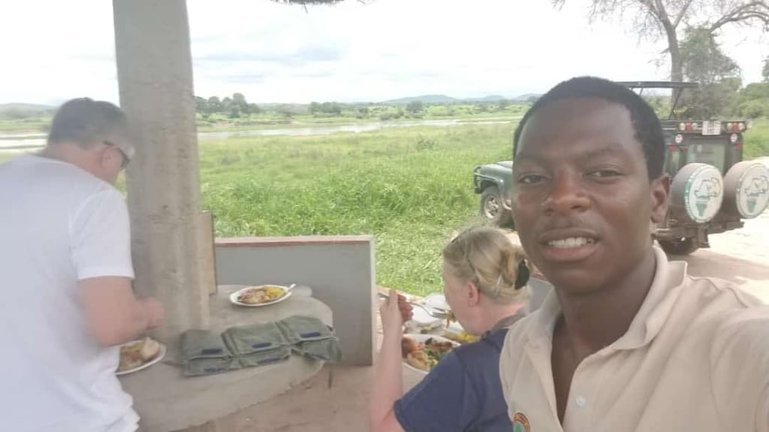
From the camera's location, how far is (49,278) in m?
1.58

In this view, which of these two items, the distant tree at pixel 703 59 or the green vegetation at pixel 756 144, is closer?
the distant tree at pixel 703 59

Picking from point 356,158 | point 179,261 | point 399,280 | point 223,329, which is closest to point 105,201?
point 179,261

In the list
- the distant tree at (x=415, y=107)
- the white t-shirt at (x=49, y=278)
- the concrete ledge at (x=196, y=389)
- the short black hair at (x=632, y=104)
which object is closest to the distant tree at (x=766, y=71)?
the distant tree at (x=415, y=107)

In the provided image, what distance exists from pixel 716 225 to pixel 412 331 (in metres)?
5.51

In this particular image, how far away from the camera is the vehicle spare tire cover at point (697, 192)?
6.40m

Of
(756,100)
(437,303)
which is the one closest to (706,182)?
(437,303)

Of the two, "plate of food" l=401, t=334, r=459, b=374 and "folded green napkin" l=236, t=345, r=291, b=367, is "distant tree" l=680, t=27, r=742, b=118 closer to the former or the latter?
"plate of food" l=401, t=334, r=459, b=374

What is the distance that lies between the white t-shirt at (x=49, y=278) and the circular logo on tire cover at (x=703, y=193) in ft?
20.2

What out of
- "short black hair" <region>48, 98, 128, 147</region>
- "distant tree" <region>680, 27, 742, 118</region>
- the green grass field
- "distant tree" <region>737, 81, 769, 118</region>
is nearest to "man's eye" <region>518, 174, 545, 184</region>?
"short black hair" <region>48, 98, 128, 147</region>

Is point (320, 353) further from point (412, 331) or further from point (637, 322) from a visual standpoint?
point (637, 322)

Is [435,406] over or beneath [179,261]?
beneath

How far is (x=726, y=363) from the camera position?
725 mm

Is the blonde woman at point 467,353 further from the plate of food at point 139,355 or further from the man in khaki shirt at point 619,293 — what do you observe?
the plate of food at point 139,355

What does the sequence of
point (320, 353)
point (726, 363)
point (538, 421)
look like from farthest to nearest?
point (320, 353) < point (538, 421) < point (726, 363)
